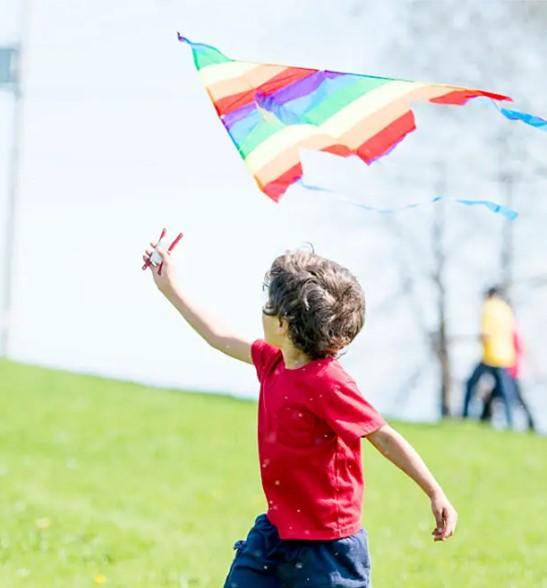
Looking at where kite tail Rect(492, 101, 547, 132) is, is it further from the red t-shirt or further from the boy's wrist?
the boy's wrist

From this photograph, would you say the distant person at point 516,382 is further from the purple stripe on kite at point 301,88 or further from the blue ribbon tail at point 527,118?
the blue ribbon tail at point 527,118

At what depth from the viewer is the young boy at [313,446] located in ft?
13.3

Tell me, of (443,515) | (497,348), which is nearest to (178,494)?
(443,515)

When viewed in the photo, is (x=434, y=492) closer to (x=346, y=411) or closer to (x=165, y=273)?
(x=346, y=411)

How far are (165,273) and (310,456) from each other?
99 centimetres

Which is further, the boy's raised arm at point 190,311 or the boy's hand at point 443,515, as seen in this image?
the boy's raised arm at point 190,311

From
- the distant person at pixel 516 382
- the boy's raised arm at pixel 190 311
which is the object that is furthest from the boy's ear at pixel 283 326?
the distant person at pixel 516 382

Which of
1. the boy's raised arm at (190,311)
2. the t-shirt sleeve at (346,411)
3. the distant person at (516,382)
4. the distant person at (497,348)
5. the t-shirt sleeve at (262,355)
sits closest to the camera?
the t-shirt sleeve at (346,411)

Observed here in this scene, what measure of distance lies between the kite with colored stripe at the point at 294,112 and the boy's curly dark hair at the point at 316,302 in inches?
A: 34.4

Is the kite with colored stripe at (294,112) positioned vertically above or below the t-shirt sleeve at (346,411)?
above

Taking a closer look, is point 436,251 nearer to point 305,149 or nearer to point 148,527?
point 148,527

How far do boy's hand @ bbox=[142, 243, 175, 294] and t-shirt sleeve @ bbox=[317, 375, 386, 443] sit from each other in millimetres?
881

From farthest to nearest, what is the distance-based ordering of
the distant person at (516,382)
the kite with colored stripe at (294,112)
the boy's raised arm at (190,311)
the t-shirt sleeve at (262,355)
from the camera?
the distant person at (516,382) → the kite with colored stripe at (294,112) → the boy's raised arm at (190,311) → the t-shirt sleeve at (262,355)

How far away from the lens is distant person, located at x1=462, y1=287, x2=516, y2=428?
16750 millimetres
